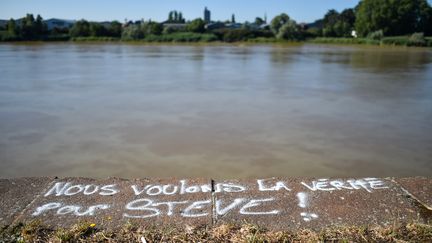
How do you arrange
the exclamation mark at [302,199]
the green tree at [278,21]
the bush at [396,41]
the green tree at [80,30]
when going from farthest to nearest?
the green tree at [278,21], the green tree at [80,30], the bush at [396,41], the exclamation mark at [302,199]

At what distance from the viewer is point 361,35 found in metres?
76.9

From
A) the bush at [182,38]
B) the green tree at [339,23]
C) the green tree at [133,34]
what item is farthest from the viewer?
the green tree at [339,23]

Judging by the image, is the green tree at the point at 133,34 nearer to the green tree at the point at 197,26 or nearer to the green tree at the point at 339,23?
the green tree at the point at 197,26

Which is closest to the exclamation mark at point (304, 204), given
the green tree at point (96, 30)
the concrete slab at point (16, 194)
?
the concrete slab at point (16, 194)

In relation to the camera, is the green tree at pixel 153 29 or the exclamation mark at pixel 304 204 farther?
the green tree at pixel 153 29

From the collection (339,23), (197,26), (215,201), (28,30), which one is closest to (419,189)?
(215,201)

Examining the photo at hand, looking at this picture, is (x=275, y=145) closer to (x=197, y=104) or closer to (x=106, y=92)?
(x=197, y=104)

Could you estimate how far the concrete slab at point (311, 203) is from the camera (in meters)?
3.44

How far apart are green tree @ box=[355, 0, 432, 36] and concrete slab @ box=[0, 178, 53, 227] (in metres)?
78.7

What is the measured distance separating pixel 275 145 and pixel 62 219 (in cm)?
422

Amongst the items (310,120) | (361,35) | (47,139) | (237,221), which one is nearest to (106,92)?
(47,139)

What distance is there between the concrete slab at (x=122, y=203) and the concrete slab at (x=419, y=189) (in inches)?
82.8

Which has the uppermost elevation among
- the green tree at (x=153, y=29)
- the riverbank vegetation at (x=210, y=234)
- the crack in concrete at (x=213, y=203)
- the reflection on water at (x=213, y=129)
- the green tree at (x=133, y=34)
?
the green tree at (x=153, y=29)

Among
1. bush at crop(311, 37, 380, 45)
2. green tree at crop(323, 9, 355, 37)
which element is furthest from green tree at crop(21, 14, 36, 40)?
green tree at crop(323, 9, 355, 37)
